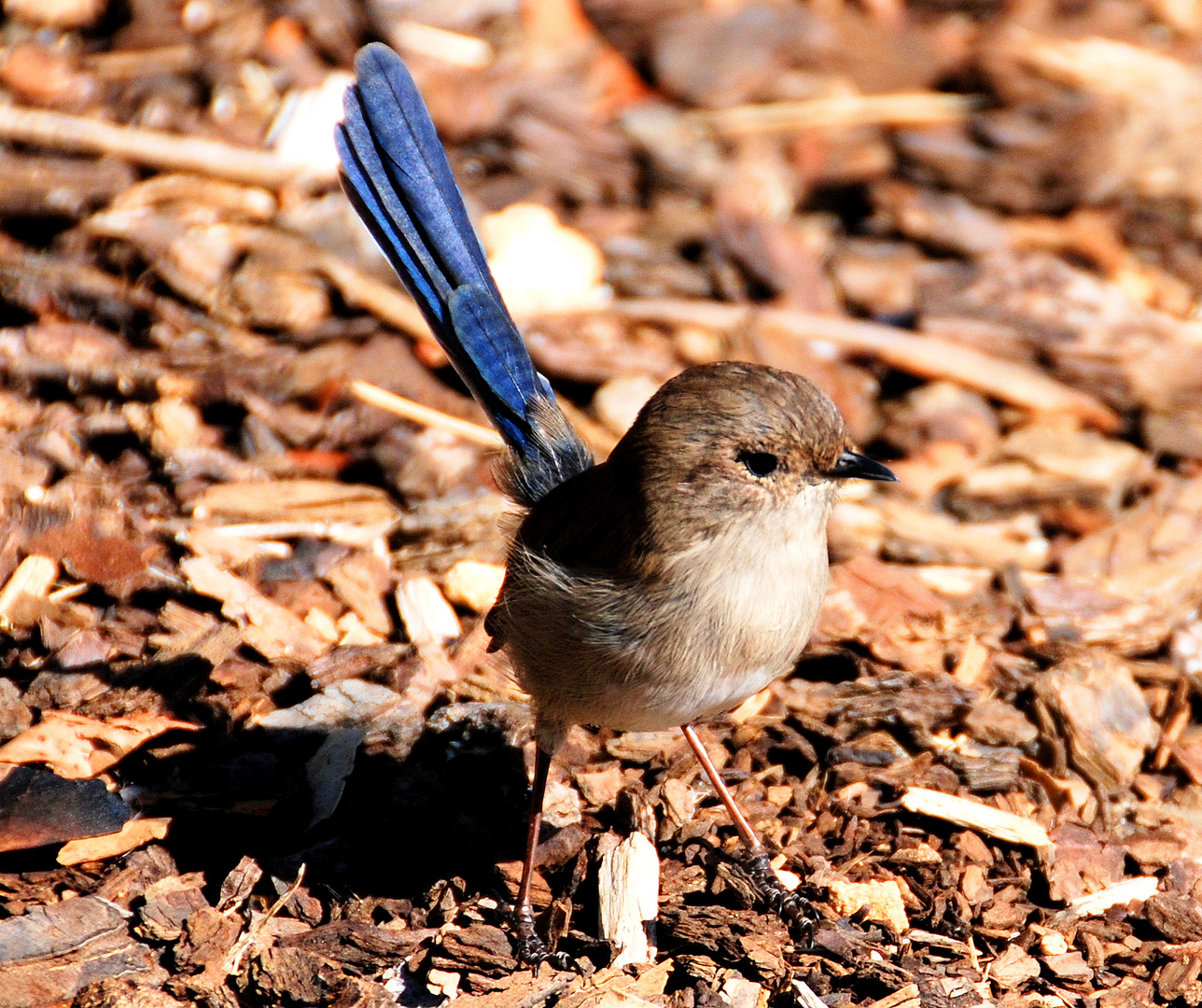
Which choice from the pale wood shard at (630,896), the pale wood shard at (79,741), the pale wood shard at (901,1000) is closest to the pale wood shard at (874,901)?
the pale wood shard at (901,1000)

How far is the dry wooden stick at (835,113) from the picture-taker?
791 cm

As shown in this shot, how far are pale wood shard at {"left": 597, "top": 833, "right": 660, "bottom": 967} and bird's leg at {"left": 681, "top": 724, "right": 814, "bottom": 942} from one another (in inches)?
11.4

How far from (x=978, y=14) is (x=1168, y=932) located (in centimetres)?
608

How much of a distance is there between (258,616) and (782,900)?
2123 millimetres

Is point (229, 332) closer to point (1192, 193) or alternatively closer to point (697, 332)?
point (697, 332)

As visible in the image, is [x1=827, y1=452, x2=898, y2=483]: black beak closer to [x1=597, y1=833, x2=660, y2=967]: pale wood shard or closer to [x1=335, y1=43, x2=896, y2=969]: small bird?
[x1=335, y1=43, x2=896, y2=969]: small bird

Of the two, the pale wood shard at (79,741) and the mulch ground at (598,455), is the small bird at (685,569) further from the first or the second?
the pale wood shard at (79,741)

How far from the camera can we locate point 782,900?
167 inches

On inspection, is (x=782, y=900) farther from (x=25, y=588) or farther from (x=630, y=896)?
(x=25, y=588)

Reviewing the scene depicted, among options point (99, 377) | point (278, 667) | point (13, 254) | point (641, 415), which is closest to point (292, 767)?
point (278, 667)

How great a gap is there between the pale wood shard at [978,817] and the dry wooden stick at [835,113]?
4.42 metres

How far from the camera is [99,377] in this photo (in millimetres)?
5977

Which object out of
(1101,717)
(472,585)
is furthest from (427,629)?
(1101,717)

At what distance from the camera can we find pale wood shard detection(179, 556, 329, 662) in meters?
5.03
